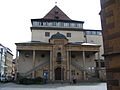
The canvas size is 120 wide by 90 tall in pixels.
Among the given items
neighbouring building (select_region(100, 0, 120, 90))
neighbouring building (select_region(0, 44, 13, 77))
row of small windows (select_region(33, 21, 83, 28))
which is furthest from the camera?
neighbouring building (select_region(0, 44, 13, 77))

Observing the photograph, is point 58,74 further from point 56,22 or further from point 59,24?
point 56,22

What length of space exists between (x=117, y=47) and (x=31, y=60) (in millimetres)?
37961

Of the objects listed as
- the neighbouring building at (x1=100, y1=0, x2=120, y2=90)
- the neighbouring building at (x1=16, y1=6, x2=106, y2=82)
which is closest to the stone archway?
the neighbouring building at (x1=16, y1=6, x2=106, y2=82)

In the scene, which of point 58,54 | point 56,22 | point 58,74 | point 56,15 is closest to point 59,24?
point 56,22

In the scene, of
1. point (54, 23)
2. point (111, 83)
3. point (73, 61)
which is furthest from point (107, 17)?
point (54, 23)

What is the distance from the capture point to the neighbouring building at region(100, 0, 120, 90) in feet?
23.1

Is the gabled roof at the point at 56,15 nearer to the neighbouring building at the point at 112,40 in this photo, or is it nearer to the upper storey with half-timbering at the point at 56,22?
the upper storey with half-timbering at the point at 56,22

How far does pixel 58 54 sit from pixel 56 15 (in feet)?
48.1

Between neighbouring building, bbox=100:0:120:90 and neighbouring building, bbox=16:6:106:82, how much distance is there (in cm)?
3135

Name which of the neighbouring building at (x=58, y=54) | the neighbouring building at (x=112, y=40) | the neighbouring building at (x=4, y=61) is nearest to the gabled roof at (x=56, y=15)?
the neighbouring building at (x=58, y=54)

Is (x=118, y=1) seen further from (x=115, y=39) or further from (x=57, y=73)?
(x=57, y=73)

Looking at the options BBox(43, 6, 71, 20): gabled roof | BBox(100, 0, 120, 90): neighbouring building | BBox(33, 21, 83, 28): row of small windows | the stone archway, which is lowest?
the stone archway

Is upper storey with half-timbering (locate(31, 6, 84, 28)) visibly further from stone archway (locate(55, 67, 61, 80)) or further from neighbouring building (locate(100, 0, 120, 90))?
neighbouring building (locate(100, 0, 120, 90))

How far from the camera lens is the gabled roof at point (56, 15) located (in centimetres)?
5054
